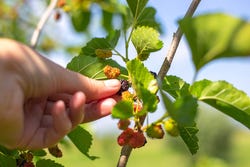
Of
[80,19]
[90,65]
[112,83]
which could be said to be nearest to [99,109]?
[112,83]

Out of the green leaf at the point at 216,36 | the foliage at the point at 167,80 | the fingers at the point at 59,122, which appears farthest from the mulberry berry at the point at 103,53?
the green leaf at the point at 216,36

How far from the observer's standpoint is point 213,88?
0.80 metres

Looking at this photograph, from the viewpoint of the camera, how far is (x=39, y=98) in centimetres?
85

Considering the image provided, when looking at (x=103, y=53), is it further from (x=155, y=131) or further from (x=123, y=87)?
(x=155, y=131)

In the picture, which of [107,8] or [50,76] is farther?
[107,8]

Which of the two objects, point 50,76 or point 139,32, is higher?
point 139,32

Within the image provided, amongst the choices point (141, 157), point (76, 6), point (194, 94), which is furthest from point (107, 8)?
point (141, 157)

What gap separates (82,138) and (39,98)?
0.21 metres

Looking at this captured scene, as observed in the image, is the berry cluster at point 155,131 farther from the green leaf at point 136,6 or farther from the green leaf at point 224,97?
the green leaf at point 136,6

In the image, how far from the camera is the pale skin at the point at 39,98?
0.72 metres

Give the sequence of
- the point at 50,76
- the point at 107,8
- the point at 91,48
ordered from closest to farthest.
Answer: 1. the point at 50,76
2. the point at 91,48
3. the point at 107,8

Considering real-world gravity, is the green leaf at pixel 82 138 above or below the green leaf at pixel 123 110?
below

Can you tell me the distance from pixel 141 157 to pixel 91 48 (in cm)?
2980

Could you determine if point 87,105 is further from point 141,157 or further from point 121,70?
point 141,157
